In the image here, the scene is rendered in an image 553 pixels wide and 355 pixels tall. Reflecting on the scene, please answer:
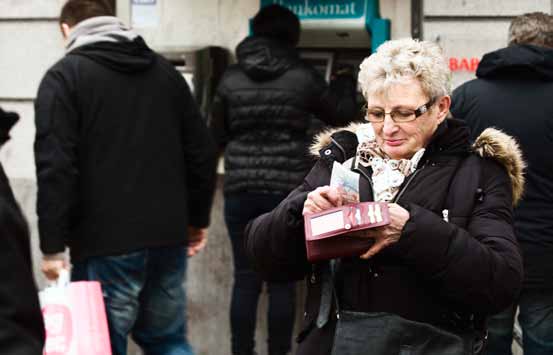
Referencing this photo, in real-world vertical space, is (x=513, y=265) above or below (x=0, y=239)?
below

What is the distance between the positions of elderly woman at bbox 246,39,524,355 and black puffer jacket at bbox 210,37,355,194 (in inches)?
104

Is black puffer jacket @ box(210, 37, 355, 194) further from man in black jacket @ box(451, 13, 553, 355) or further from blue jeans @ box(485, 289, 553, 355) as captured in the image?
blue jeans @ box(485, 289, 553, 355)

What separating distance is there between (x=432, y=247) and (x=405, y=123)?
0.38 meters

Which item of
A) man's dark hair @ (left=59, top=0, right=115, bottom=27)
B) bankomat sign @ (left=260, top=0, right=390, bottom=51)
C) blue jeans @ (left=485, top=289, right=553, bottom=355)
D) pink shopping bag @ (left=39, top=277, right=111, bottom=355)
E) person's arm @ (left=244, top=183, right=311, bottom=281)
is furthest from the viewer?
bankomat sign @ (left=260, top=0, right=390, bottom=51)

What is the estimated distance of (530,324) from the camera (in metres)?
4.48

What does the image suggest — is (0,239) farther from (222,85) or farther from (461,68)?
(461,68)

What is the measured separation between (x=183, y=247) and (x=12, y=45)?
8.99 ft

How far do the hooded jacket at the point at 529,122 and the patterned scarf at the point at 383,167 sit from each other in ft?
5.19

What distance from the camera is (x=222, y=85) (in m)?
5.82

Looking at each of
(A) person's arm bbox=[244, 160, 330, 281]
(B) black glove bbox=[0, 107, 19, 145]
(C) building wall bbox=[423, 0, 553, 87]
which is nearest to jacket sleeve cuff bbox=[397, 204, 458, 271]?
(A) person's arm bbox=[244, 160, 330, 281]

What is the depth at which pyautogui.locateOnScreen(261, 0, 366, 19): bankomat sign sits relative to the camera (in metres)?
6.14

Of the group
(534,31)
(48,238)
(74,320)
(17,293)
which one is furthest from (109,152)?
(17,293)

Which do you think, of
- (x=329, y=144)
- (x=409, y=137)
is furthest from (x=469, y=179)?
(x=329, y=144)

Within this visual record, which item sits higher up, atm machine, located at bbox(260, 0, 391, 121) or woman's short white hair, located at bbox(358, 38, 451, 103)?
woman's short white hair, located at bbox(358, 38, 451, 103)
